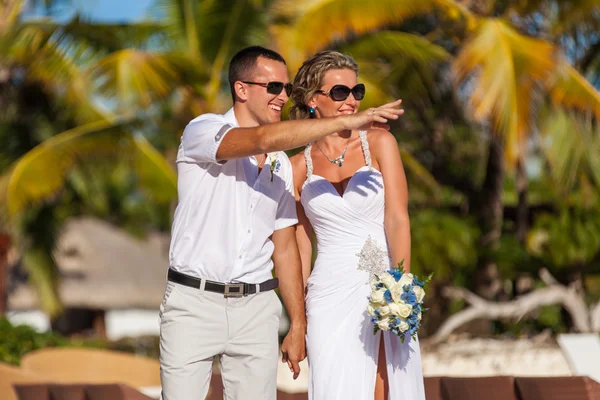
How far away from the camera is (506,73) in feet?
38.5

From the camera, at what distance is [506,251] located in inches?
542

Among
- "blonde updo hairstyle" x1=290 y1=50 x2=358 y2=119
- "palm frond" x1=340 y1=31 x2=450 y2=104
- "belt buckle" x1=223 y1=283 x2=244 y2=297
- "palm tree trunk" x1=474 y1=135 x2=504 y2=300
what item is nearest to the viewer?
"belt buckle" x1=223 y1=283 x2=244 y2=297

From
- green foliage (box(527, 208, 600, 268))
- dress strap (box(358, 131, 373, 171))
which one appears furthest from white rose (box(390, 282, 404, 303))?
green foliage (box(527, 208, 600, 268))

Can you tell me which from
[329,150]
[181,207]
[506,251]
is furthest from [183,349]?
[506,251]

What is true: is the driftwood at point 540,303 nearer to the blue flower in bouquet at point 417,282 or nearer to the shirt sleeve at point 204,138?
the blue flower in bouquet at point 417,282

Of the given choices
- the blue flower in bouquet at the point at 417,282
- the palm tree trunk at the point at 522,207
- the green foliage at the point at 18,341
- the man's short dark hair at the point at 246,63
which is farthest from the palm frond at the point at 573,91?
the blue flower in bouquet at the point at 417,282

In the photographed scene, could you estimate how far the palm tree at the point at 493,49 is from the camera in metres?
11.8

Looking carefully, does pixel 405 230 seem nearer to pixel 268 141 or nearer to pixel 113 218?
pixel 268 141

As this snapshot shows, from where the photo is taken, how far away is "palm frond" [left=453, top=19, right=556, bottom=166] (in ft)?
38.3

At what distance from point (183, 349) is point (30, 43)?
37.4ft

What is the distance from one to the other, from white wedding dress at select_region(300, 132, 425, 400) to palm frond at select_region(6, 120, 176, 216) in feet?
30.3

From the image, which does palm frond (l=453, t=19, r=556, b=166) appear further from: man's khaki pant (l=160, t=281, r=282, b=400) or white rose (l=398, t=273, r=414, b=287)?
man's khaki pant (l=160, t=281, r=282, b=400)

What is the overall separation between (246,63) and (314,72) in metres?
0.58

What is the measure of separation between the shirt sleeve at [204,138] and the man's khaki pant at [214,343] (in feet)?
1.78
